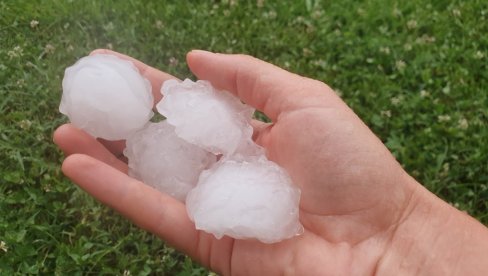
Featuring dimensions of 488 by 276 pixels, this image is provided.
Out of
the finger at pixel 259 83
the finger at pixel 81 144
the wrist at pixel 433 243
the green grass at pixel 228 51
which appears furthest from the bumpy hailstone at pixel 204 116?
the green grass at pixel 228 51

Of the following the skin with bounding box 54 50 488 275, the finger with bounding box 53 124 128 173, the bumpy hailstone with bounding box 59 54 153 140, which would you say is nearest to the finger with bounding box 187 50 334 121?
the skin with bounding box 54 50 488 275

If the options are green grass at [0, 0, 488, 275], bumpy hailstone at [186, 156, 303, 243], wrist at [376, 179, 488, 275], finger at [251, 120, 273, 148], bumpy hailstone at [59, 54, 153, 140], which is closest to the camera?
bumpy hailstone at [186, 156, 303, 243]

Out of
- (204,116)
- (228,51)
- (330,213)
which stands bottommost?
(228,51)

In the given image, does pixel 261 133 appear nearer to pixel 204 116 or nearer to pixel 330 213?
pixel 204 116

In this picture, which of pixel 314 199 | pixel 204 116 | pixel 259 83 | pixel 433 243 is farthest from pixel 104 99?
pixel 433 243

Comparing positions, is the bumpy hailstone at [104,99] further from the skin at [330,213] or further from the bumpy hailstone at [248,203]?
the bumpy hailstone at [248,203]

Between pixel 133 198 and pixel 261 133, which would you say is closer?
pixel 133 198

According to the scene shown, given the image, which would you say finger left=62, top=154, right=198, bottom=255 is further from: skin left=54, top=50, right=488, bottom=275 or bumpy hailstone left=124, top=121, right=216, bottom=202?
bumpy hailstone left=124, top=121, right=216, bottom=202
